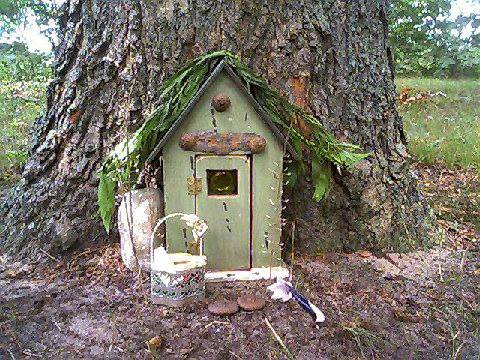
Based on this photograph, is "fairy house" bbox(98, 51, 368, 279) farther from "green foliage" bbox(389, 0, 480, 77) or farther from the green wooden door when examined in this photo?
"green foliage" bbox(389, 0, 480, 77)

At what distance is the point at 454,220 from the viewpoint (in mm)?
3041

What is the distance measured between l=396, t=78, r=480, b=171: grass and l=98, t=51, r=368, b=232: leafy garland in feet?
7.66

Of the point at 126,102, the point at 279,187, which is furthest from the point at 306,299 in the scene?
the point at 126,102

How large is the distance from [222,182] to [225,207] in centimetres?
11

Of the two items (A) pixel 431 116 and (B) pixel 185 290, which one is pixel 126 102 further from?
(A) pixel 431 116

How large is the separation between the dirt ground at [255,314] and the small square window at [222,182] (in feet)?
1.28

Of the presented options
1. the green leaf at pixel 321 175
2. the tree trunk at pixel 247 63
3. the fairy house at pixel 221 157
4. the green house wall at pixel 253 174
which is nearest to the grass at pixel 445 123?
the tree trunk at pixel 247 63

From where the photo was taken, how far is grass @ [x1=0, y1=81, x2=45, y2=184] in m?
3.83

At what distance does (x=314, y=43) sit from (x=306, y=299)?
1125 mm

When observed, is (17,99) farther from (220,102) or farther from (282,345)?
(282,345)

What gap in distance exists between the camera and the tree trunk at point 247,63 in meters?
2.14

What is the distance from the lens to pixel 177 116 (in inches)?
75.9

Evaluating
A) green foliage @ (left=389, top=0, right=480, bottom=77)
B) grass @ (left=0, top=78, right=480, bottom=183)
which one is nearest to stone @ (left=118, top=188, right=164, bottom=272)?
grass @ (left=0, top=78, right=480, bottom=183)

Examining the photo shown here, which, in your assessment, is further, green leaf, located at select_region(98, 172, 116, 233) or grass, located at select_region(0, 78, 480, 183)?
grass, located at select_region(0, 78, 480, 183)
